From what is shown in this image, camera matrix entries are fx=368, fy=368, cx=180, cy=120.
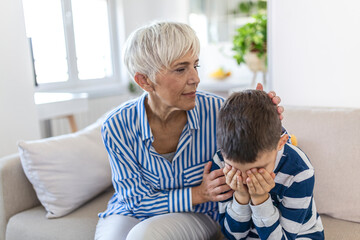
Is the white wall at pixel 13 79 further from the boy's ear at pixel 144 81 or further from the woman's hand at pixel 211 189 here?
the woman's hand at pixel 211 189

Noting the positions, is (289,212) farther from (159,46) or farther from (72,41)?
(72,41)

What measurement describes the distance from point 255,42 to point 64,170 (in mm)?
1676

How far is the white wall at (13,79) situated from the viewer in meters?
1.85

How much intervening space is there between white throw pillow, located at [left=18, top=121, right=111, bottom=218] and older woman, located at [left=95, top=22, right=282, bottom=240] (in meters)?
0.25

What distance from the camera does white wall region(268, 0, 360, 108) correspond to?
173 cm

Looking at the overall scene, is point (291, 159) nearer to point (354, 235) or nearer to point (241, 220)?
point (241, 220)

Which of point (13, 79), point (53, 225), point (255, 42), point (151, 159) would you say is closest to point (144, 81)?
point (151, 159)

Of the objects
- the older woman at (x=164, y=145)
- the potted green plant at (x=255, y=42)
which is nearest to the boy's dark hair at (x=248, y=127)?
the older woman at (x=164, y=145)

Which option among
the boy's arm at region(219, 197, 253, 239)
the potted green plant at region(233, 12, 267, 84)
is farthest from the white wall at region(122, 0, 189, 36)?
the boy's arm at region(219, 197, 253, 239)

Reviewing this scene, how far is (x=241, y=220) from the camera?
3.33ft

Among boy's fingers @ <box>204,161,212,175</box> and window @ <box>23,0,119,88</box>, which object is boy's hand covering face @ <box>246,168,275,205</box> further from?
window @ <box>23,0,119,88</box>

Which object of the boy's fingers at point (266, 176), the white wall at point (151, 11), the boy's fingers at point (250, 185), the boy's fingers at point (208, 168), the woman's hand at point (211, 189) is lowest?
the woman's hand at point (211, 189)

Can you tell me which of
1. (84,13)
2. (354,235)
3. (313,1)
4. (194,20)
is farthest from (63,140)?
(194,20)

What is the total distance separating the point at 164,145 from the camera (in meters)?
1.29
